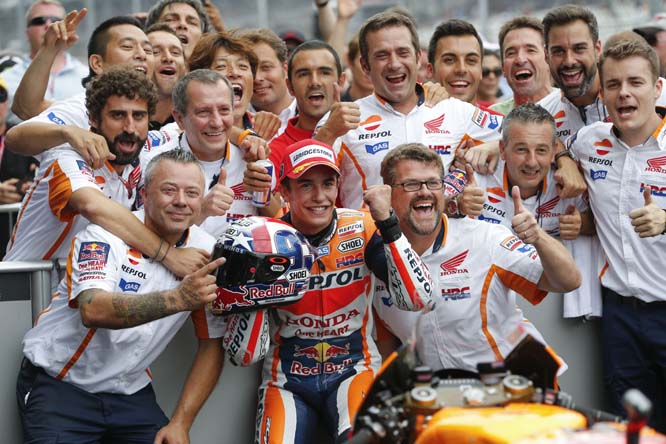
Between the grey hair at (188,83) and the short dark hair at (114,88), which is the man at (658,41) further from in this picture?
the short dark hair at (114,88)

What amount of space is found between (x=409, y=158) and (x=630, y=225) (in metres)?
1.37

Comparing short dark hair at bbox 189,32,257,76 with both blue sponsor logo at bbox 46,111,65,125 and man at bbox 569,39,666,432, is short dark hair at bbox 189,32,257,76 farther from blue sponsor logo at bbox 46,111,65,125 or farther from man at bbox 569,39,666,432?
man at bbox 569,39,666,432

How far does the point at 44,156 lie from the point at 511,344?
2.90m

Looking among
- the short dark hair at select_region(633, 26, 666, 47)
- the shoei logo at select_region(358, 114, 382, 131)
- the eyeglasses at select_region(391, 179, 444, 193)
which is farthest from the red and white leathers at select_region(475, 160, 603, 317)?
the short dark hair at select_region(633, 26, 666, 47)

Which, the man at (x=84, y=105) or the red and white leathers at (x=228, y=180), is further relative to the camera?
the red and white leathers at (x=228, y=180)

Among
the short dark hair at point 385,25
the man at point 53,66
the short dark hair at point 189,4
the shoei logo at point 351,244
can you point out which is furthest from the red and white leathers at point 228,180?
the man at point 53,66

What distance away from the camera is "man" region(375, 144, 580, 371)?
4.86 meters

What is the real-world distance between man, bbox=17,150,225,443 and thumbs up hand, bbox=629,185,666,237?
7.31 feet

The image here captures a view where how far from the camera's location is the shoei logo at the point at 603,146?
18.1ft

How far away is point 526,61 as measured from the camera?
6586mm

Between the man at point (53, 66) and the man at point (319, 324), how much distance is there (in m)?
4.11

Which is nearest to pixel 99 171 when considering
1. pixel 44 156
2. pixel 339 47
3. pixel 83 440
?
pixel 44 156

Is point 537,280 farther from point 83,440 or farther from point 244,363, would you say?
point 83,440

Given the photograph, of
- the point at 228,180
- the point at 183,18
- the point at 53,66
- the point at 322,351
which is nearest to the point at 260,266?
the point at 322,351
